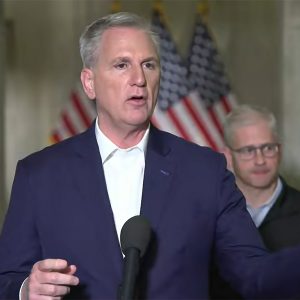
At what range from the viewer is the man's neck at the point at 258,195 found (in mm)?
3969

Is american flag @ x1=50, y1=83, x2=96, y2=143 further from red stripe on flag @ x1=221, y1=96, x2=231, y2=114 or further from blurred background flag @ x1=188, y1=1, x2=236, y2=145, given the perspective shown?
red stripe on flag @ x1=221, y1=96, x2=231, y2=114

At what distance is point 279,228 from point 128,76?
1.32 metres

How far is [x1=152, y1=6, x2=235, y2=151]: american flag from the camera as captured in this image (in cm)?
671

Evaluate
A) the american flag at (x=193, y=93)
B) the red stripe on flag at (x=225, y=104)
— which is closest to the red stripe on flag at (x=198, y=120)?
the american flag at (x=193, y=93)

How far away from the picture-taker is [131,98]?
262cm

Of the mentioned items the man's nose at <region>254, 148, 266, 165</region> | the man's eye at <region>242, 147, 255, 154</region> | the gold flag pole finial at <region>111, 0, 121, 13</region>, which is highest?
the gold flag pole finial at <region>111, 0, 121, 13</region>

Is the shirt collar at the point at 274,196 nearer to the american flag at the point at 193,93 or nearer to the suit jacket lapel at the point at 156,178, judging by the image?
the suit jacket lapel at the point at 156,178

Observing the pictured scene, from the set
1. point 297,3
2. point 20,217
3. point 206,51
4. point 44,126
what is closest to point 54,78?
point 44,126

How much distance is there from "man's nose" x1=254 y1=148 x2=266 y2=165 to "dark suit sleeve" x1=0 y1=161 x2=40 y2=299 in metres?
1.57

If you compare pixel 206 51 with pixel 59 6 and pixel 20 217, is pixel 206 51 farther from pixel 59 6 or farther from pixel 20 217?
pixel 20 217

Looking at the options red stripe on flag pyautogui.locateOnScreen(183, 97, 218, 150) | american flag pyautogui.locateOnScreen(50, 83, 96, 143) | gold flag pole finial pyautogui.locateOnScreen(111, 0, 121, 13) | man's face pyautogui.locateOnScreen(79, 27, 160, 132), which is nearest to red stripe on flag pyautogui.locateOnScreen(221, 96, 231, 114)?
red stripe on flag pyautogui.locateOnScreen(183, 97, 218, 150)

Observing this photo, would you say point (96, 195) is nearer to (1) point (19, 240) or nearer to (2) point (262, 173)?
(1) point (19, 240)

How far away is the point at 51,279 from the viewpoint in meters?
2.31

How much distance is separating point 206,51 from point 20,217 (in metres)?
4.38
